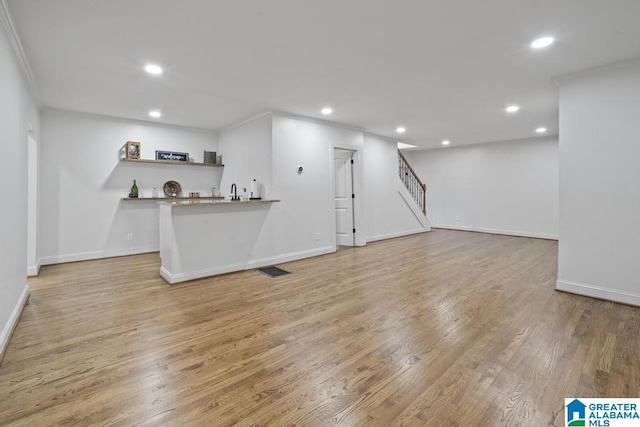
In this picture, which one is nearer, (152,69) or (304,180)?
(152,69)

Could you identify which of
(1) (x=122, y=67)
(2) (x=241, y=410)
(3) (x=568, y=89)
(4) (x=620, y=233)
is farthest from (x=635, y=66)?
(1) (x=122, y=67)

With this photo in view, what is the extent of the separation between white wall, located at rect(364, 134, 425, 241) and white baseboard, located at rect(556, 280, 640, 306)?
3.91 metres

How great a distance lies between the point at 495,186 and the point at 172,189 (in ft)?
27.6

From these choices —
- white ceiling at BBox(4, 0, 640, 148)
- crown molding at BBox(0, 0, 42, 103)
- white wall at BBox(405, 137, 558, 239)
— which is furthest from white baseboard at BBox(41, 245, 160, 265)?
white wall at BBox(405, 137, 558, 239)

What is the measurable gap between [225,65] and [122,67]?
3.86ft

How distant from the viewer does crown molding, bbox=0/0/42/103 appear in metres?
2.24

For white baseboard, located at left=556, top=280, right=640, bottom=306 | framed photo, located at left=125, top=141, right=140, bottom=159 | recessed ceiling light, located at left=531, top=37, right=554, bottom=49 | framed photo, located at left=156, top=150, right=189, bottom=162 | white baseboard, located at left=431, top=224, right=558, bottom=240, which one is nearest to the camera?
recessed ceiling light, located at left=531, top=37, right=554, bottom=49

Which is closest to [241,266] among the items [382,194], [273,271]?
[273,271]

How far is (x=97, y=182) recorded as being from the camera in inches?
213

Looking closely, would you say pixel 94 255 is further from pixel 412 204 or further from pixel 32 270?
pixel 412 204

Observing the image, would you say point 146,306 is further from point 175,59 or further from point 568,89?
point 568,89

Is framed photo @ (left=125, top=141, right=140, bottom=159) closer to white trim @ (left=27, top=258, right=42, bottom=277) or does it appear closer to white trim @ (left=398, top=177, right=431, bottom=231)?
white trim @ (left=27, top=258, right=42, bottom=277)

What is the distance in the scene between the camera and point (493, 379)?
6.07ft

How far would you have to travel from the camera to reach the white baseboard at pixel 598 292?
10.1 feet
